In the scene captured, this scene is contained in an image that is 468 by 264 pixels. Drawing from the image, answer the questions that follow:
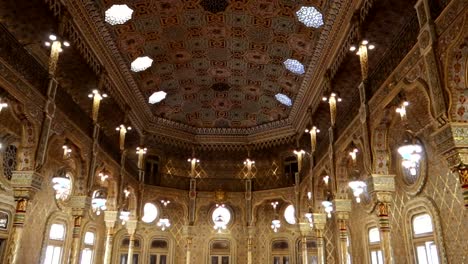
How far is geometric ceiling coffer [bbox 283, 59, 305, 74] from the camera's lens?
1717cm

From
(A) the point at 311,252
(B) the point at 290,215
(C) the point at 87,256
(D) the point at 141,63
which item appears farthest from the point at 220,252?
(D) the point at 141,63

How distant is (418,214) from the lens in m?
12.3

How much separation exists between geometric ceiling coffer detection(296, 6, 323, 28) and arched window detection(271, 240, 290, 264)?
1328 cm

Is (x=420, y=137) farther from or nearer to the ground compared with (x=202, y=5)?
nearer to the ground

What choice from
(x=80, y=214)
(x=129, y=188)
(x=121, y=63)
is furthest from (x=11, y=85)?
(x=129, y=188)

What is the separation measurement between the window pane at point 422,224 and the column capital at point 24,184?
11487 mm

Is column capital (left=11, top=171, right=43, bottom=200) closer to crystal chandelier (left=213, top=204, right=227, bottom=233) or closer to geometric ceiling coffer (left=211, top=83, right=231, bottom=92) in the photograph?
geometric ceiling coffer (left=211, top=83, right=231, bottom=92)

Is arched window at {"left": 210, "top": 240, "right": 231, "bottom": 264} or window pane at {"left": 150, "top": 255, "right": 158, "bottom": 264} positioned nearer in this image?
window pane at {"left": 150, "top": 255, "right": 158, "bottom": 264}

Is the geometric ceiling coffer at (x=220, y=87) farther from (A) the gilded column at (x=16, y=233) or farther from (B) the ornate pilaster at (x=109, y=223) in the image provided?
(A) the gilded column at (x=16, y=233)

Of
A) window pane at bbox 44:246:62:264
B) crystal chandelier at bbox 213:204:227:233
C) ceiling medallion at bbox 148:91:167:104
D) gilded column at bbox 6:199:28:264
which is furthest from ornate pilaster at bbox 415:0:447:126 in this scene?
crystal chandelier at bbox 213:204:227:233

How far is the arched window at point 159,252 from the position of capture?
71.7 feet

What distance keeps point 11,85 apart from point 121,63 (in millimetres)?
7229

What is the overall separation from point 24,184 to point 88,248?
10.2m

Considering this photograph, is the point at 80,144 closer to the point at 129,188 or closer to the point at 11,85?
the point at 11,85
